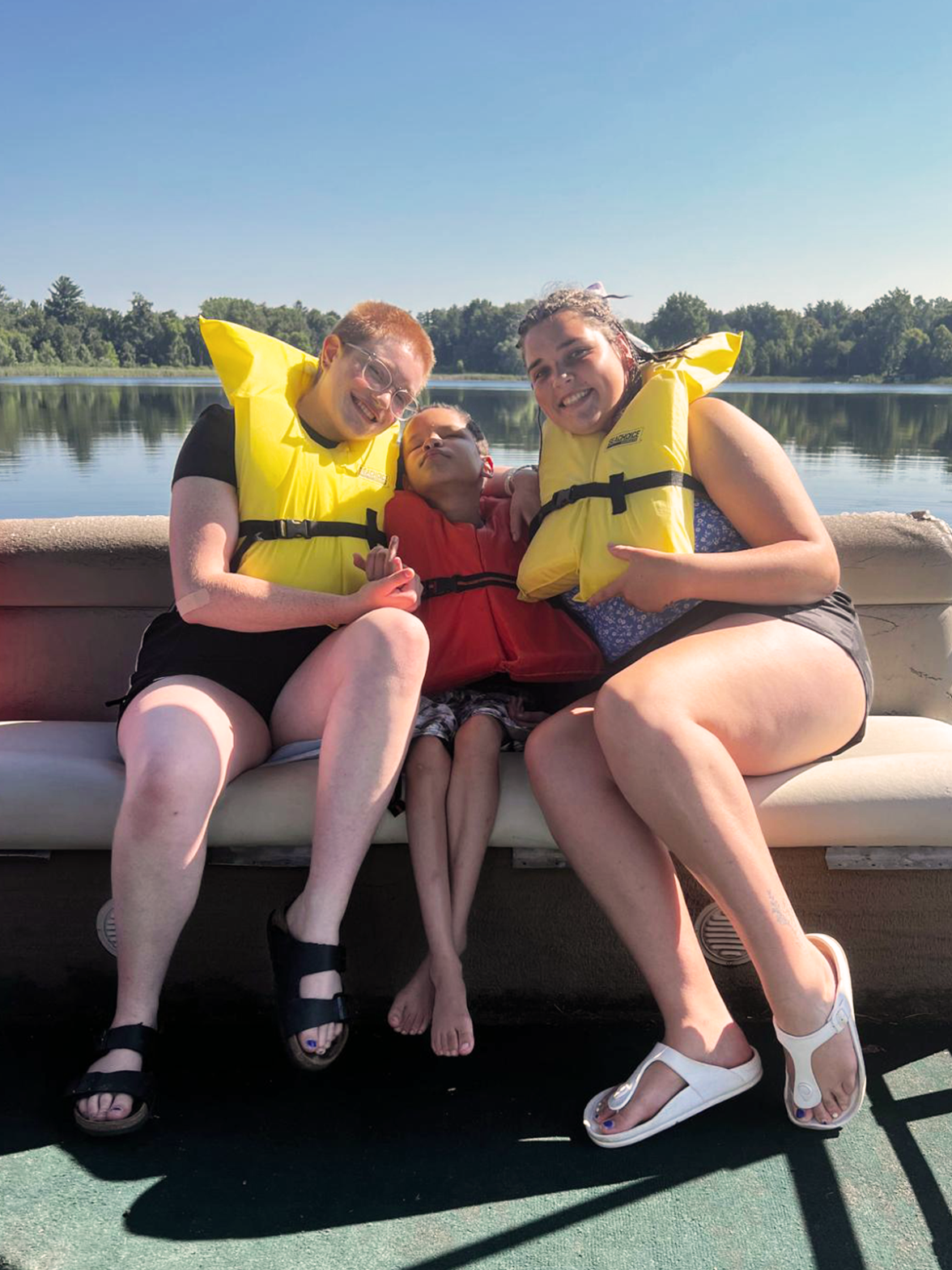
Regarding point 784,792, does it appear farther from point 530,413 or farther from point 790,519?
point 530,413

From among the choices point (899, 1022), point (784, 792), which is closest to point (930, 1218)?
point (899, 1022)

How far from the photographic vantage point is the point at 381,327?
Result: 232 centimetres

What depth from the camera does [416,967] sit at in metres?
2.12

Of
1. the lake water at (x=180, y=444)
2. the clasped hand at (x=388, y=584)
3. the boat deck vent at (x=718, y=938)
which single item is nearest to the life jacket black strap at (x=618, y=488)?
the clasped hand at (x=388, y=584)

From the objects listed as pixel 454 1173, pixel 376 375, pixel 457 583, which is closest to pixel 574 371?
pixel 376 375

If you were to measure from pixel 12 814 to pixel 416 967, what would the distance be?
87 centimetres

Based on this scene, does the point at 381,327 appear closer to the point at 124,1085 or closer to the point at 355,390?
the point at 355,390

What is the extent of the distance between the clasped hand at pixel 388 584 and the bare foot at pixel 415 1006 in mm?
705

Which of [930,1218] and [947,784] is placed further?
[947,784]

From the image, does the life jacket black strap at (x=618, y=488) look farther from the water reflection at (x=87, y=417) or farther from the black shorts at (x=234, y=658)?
the water reflection at (x=87, y=417)

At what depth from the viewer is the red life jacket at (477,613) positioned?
232 centimetres

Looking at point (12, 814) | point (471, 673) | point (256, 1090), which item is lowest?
point (256, 1090)

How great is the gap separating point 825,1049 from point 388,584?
3.81 ft

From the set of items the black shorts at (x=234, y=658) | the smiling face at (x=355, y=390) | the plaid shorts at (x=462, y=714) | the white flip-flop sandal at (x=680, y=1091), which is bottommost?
the white flip-flop sandal at (x=680, y=1091)
